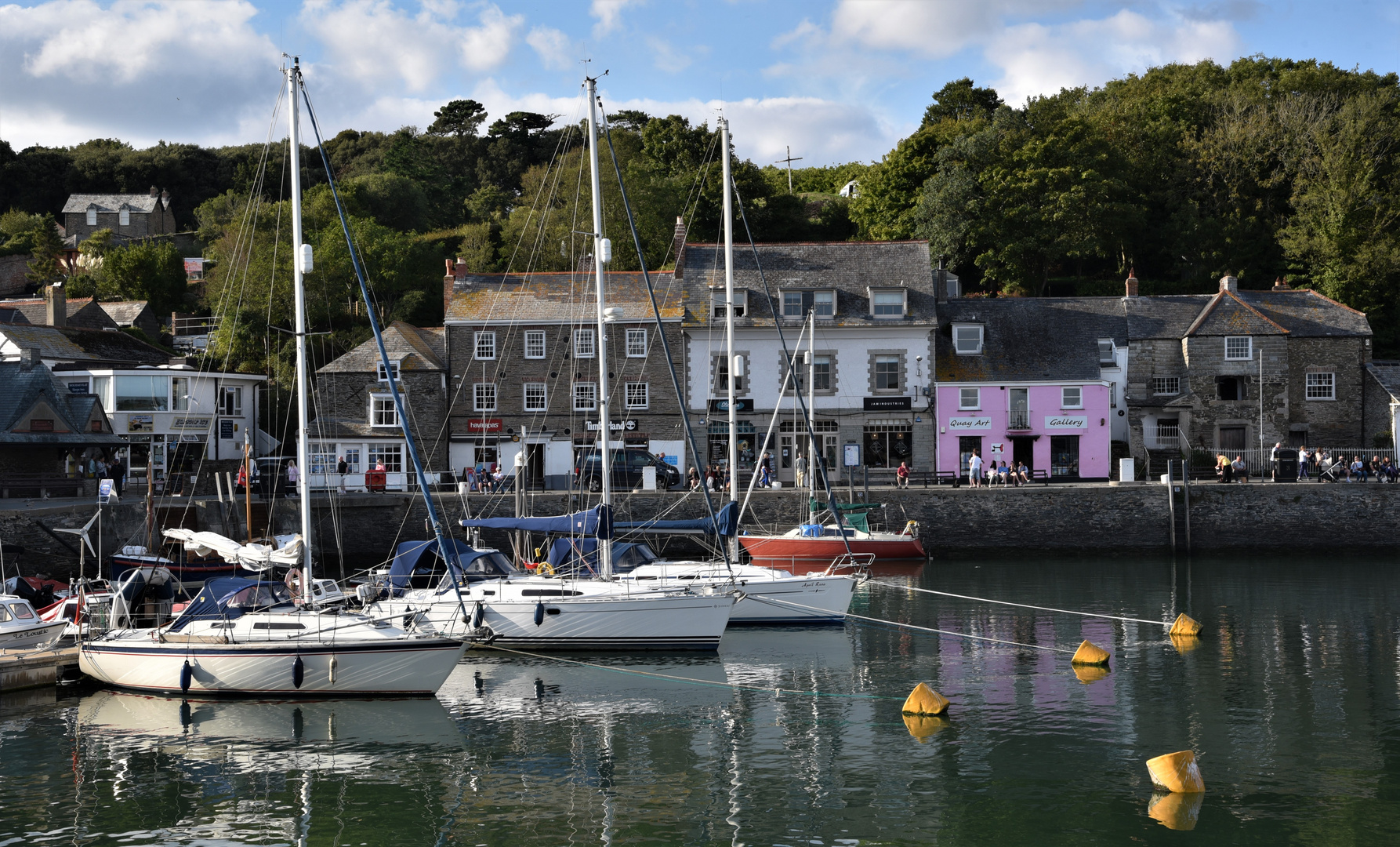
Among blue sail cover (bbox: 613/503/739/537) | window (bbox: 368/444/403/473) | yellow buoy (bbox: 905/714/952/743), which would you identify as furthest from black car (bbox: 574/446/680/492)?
yellow buoy (bbox: 905/714/952/743)

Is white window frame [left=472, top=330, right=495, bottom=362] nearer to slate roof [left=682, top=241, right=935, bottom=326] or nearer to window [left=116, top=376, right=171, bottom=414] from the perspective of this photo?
slate roof [left=682, top=241, right=935, bottom=326]

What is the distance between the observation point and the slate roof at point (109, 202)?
103 meters

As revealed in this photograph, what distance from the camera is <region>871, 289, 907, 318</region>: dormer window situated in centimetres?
5322

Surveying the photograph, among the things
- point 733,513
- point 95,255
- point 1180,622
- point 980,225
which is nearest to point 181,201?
point 95,255

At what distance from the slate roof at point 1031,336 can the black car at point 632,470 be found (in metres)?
13.2

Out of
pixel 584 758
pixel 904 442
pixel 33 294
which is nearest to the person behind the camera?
pixel 584 758

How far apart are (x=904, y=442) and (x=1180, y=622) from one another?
24710 millimetres

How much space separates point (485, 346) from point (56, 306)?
91.6 ft

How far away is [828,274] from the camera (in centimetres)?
5444

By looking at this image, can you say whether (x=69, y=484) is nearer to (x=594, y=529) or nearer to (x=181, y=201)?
(x=594, y=529)

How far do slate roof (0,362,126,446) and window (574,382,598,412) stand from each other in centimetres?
1884

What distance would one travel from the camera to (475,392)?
53.8 meters

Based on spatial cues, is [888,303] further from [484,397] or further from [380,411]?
[380,411]

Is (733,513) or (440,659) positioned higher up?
(733,513)
